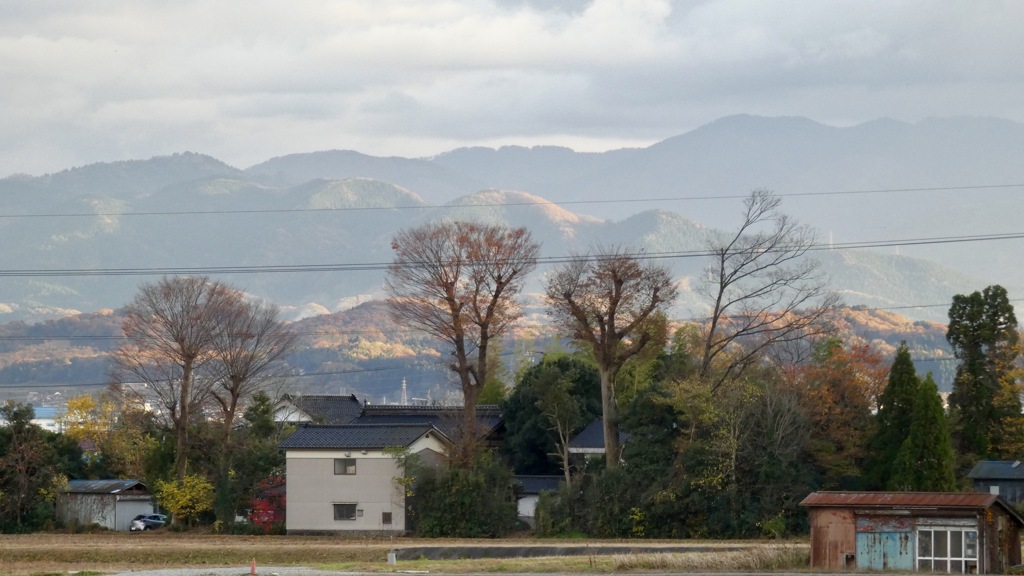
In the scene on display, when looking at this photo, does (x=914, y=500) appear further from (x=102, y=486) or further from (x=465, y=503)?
(x=102, y=486)

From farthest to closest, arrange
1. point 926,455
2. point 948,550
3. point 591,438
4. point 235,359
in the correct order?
point 591,438 → point 235,359 → point 926,455 → point 948,550

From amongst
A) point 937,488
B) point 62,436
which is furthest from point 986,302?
point 62,436

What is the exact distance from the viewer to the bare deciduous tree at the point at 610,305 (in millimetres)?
51656

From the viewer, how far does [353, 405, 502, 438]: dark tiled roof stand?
58.8m

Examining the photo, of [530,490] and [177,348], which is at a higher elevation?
[177,348]

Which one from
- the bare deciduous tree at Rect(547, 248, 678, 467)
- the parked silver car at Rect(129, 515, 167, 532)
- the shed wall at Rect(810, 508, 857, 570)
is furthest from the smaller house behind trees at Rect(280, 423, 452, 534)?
the shed wall at Rect(810, 508, 857, 570)

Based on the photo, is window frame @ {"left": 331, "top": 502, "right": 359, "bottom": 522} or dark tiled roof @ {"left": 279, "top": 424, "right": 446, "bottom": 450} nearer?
window frame @ {"left": 331, "top": 502, "right": 359, "bottom": 522}

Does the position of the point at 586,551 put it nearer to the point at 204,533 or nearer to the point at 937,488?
the point at 937,488

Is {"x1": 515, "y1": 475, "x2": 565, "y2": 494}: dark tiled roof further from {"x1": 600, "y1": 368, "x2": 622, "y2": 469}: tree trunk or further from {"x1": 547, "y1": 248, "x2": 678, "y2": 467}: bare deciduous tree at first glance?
{"x1": 547, "y1": 248, "x2": 678, "y2": 467}: bare deciduous tree

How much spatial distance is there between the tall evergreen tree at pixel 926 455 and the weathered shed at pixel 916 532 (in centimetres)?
1135

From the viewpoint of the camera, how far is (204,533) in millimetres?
52281

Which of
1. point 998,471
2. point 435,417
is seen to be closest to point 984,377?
point 998,471

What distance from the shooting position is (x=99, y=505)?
A: 2244 inches

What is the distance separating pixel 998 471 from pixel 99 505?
37847 millimetres
